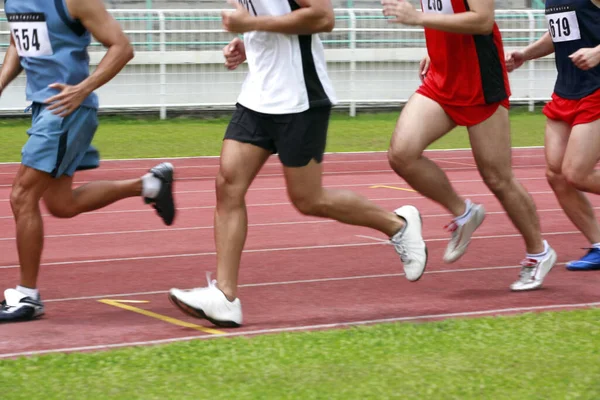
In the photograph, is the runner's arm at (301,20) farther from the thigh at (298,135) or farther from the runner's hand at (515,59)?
the runner's hand at (515,59)

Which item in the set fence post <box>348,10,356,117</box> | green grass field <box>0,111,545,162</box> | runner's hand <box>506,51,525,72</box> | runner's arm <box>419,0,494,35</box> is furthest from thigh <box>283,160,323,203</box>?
fence post <box>348,10,356,117</box>

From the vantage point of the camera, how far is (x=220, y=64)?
71.8 ft

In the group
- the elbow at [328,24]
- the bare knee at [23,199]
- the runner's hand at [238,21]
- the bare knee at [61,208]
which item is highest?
the runner's hand at [238,21]

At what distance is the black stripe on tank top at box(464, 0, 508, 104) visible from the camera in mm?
6332

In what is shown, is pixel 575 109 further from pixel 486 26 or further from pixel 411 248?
pixel 411 248

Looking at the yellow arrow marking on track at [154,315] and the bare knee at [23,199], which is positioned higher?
the bare knee at [23,199]

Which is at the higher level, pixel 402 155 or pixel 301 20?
pixel 301 20

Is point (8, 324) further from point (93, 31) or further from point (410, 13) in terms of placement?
point (410, 13)

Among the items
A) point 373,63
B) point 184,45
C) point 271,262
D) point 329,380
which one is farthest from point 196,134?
point 329,380

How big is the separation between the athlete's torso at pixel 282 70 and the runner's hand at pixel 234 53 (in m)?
0.46

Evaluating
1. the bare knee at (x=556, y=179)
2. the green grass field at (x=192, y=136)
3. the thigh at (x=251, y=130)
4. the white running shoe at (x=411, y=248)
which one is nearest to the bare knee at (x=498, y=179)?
the white running shoe at (x=411, y=248)

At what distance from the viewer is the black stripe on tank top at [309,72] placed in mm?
5574

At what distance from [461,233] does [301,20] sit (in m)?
1.88

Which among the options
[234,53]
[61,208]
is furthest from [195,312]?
[234,53]
